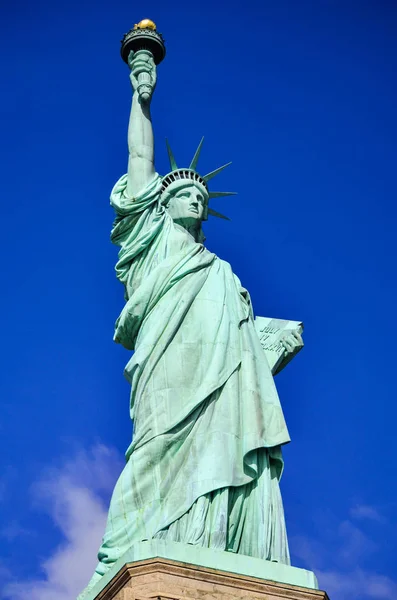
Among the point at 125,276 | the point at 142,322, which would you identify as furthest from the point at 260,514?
the point at 125,276

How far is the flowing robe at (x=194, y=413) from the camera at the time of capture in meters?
13.4

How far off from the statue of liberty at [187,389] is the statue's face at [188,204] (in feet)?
0.05

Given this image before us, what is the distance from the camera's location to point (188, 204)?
650 inches

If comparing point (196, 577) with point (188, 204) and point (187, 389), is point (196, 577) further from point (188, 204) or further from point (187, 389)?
point (188, 204)

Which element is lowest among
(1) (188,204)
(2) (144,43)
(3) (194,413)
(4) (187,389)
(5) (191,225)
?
(3) (194,413)

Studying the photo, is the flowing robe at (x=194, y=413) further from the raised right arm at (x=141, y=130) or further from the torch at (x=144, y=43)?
the torch at (x=144, y=43)

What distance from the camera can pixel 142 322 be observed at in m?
15.3

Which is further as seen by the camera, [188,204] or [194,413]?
[188,204]

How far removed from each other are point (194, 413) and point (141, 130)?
4803 mm

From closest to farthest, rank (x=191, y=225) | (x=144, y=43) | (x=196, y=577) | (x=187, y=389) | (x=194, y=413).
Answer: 1. (x=196, y=577)
2. (x=194, y=413)
3. (x=187, y=389)
4. (x=191, y=225)
5. (x=144, y=43)

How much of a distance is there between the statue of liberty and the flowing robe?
0.05 feet

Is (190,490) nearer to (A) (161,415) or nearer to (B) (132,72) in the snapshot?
(A) (161,415)

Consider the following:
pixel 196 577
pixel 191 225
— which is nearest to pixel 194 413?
pixel 196 577

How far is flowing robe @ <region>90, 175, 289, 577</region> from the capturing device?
527 inches
